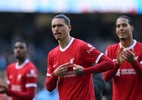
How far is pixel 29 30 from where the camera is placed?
3105cm

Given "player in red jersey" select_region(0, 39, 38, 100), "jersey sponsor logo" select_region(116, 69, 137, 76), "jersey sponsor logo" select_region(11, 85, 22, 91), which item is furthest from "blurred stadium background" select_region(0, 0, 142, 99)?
"jersey sponsor logo" select_region(116, 69, 137, 76)

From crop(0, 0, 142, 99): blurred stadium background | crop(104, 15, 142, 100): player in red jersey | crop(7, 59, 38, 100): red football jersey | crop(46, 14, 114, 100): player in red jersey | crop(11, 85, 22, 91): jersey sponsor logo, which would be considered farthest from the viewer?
crop(0, 0, 142, 99): blurred stadium background

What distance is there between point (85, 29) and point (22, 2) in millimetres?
6318

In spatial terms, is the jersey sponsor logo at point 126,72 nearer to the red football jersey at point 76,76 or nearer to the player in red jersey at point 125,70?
the player in red jersey at point 125,70

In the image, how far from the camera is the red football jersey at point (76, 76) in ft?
28.3

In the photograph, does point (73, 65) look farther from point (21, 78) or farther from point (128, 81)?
point (21, 78)

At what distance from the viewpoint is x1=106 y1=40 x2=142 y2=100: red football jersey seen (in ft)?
29.7

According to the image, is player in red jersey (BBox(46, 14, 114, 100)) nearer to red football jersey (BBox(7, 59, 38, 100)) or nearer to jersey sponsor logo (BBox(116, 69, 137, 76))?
jersey sponsor logo (BBox(116, 69, 137, 76))

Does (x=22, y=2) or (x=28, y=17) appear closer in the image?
(x=22, y=2)

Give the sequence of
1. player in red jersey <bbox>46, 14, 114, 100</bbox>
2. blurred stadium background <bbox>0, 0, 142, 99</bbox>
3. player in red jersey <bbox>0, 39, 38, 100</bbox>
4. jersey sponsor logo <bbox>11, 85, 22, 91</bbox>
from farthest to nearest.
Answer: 1. blurred stadium background <bbox>0, 0, 142, 99</bbox>
2. jersey sponsor logo <bbox>11, 85, 22, 91</bbox>
3. player in red jersey <bbox>0, 39, 38, 100</bbox>
4. player in red jersey <bbox>46, 14, 114, 100</bbox>

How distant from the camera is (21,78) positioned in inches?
434

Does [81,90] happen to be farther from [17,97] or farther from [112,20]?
[112,20]

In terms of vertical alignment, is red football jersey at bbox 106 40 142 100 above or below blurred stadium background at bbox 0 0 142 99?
below

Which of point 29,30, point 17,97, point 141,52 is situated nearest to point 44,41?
point 29,30
